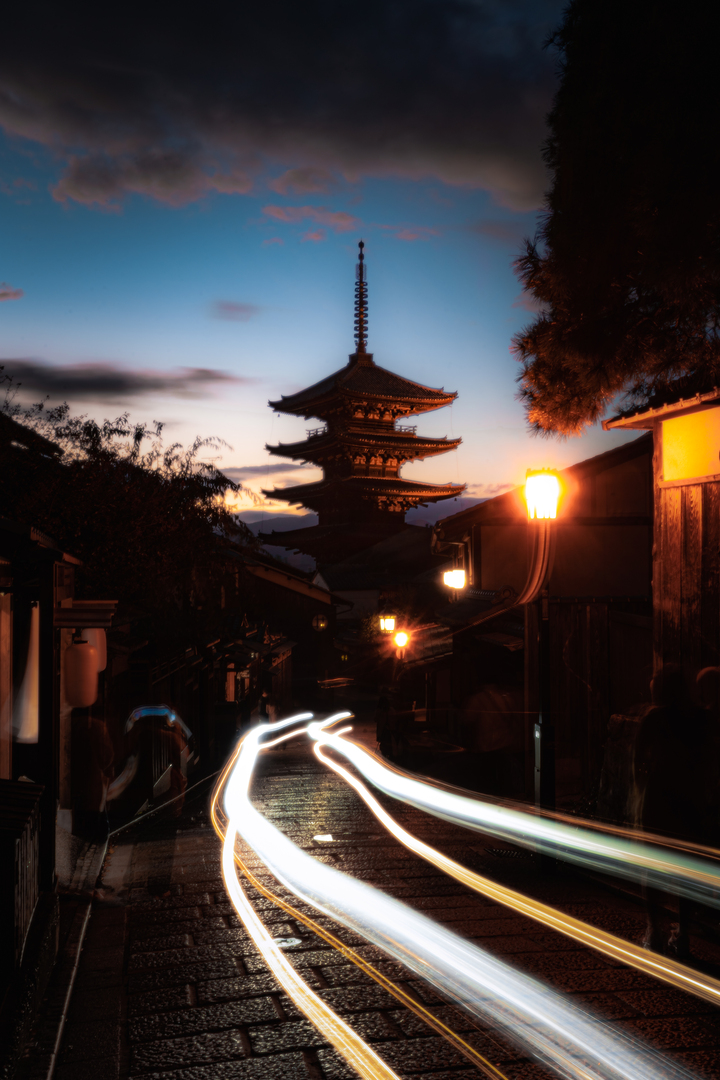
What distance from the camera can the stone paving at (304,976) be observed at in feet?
14.9

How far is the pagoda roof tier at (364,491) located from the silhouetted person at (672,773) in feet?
157

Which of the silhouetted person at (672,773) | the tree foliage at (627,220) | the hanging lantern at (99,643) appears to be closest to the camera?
the silhouetted person at (672,773)

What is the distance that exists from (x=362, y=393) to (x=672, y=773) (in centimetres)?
4816

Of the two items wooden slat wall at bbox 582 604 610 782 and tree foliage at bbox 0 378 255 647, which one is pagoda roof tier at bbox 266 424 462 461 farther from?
wooden slat wall at bbox 582 604 610 782

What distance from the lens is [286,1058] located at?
14.9 feet

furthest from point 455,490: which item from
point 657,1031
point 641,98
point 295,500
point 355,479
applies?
point 657,1031

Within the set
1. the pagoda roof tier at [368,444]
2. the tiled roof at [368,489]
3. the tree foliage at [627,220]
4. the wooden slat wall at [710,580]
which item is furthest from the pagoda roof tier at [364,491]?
the wooden slat wall at [710,580]

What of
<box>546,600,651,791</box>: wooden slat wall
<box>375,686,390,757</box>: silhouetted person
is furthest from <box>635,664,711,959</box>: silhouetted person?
<box>375,686,390,757</box>: silhouetted person

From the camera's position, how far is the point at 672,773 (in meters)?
5.86

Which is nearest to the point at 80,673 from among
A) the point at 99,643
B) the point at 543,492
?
the point at 99,643

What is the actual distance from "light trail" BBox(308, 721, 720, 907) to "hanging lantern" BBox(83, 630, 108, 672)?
5.29 metres

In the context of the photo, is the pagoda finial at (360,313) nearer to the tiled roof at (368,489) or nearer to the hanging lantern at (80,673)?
the tiled roof at (368,489)

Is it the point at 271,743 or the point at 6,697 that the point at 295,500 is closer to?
the point at 271,743

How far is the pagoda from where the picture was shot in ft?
177
